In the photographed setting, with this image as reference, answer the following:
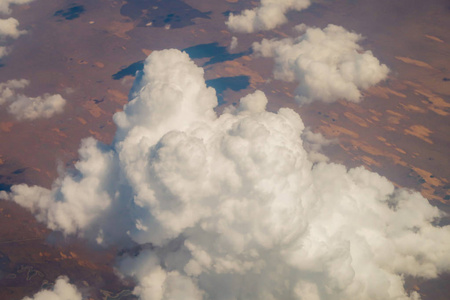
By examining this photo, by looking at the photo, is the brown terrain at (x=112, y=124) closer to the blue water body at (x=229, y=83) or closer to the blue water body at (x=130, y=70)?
the blue water body at (x=130, y=70)

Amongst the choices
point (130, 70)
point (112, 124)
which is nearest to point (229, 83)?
point (130, 70)

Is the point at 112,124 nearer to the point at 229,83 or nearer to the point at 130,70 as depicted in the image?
the point at 130,70

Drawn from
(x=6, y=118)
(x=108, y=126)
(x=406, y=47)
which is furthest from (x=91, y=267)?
(x=406, y=47)

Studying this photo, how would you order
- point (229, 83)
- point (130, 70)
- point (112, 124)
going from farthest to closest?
point (130, 70)
point (229, 83)
point (112, 124)

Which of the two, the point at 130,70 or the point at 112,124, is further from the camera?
the point at 130,70

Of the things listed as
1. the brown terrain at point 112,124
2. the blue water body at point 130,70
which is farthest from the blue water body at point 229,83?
the blue water body at point 130,70

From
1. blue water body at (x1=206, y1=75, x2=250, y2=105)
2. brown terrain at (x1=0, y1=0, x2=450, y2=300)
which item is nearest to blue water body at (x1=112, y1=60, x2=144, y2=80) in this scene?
brown terrain at (x1=0, y1=0, x2=450, y2=300)

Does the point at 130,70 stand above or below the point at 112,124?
above
